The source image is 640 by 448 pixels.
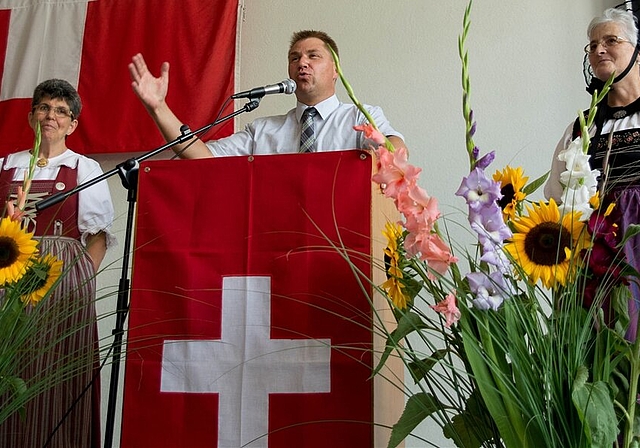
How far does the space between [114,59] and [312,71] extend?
4.00ft

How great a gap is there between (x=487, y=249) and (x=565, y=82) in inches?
83.5

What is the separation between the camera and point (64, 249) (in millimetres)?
2152

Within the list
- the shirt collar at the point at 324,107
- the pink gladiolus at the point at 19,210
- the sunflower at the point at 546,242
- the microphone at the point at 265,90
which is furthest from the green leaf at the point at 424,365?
the shirt collar at the point at 324,107

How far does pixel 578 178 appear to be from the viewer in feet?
3.02

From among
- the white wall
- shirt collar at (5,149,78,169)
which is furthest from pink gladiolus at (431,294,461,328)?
the white wall

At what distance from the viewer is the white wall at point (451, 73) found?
279 centimetres

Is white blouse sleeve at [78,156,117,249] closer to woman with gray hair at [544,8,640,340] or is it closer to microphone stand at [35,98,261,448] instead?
microphone stand at [35,98,261,448]

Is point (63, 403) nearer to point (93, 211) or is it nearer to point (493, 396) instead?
point (93, 211)

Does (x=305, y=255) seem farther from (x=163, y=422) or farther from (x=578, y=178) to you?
(x=578, y=178)

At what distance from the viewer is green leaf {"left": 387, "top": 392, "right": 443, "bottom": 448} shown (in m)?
0.94

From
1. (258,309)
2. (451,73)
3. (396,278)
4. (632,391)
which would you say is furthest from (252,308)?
(451,73)

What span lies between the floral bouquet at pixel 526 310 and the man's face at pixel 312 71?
4.50 feet

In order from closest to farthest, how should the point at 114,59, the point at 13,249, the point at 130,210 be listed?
the point at 13,249, the point at 130,210, the point at 114,59

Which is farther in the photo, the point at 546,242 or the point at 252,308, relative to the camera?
the point at 252,308
